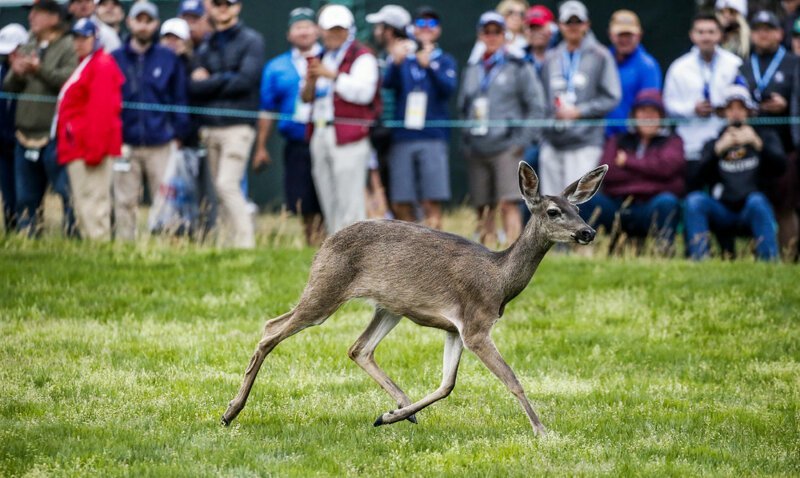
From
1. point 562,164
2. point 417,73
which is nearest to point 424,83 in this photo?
point 417,73

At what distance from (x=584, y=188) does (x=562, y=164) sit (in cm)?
688

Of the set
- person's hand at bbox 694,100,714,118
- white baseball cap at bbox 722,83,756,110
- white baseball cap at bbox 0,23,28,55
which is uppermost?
white baseball cap at bbox 0,23,28,55

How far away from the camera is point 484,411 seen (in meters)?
8.88

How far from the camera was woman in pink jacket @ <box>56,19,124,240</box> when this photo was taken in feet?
47.8

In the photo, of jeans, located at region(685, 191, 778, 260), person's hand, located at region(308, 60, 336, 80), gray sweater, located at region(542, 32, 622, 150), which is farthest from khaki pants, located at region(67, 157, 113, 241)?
jeans, located at region(685, 191, 778, 260)

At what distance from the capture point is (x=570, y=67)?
15266mm

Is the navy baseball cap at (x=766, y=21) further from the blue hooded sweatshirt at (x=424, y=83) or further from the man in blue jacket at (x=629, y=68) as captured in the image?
the blue hooded sweatshirt at (x=424, y=83)

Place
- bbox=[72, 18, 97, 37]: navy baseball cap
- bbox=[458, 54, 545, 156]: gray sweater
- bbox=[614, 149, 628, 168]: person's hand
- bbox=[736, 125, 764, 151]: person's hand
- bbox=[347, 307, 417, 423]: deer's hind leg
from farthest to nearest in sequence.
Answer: bbox=[458, 54, 545, 156]: gray sweater < bbox=[72, 18, 97, 37]: navy baseball cap < bbox=[614, 149, 628, 168]: person's hand < bbox=[736, 125, 764, 151]: person's hand < bbox=[347, 307, 417, 423]: deer's hind leg

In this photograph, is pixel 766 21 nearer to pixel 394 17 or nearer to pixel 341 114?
pixel 394 17

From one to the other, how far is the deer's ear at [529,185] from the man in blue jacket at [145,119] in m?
8.18

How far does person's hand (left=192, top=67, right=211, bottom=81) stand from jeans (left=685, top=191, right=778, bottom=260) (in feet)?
18.7

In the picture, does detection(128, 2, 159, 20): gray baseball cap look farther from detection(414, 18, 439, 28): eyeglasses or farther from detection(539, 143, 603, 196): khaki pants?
detection(539, 143, 603, 196): khaki pants

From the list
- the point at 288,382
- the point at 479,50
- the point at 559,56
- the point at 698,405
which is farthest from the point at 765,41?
the point at 288,382

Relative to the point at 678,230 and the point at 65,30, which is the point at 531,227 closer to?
the point at 678,230
